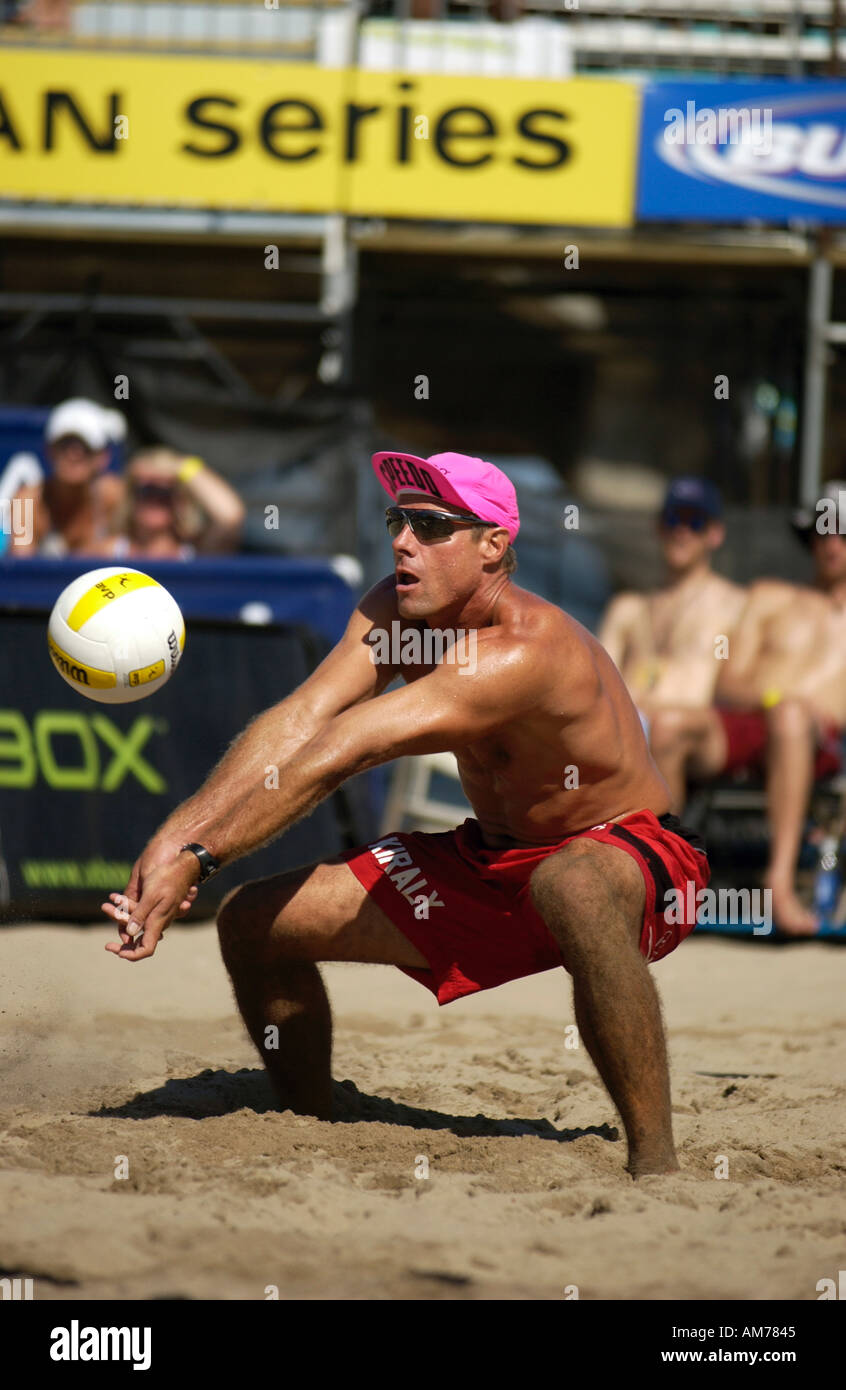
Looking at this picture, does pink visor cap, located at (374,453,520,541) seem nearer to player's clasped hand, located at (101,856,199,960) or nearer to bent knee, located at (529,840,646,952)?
bent knee, located at (529,840,646,952)

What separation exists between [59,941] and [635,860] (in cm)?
303

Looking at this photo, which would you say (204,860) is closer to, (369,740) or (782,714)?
(369,740)

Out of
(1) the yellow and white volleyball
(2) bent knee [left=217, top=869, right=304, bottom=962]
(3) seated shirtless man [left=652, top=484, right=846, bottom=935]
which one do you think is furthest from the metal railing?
(2) bent knee [left=217, top=869, right=304, bottom=962]

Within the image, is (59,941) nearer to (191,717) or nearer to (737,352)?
(191,717)

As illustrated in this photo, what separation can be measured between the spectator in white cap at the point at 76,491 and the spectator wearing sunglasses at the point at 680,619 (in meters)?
2.53

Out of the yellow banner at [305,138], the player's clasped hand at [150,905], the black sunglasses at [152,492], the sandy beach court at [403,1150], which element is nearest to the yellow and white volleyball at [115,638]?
the player's clasped hand at [150,905]

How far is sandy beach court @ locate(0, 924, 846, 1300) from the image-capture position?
2.57m

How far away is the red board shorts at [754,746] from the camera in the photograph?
662cm

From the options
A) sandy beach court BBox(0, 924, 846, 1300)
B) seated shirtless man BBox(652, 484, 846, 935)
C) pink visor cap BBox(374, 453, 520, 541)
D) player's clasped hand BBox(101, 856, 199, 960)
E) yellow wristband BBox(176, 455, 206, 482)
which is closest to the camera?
sandy beach court BBox(0, 924, 846, 1300)

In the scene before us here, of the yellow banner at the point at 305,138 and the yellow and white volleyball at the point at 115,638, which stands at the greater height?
the yellow banner at the point at 305,138

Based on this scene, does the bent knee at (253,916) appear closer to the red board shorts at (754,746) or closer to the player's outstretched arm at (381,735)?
the player's outstretched arm at (381,735)

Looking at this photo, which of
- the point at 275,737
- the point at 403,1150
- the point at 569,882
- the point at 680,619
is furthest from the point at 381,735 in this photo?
the point at 680,619

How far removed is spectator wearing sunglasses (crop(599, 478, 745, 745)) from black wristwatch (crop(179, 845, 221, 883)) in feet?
12.7

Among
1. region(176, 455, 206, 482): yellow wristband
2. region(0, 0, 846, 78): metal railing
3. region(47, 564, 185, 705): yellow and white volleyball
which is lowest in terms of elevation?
region(47, 564, 185, 705): yellow and white volleyball
